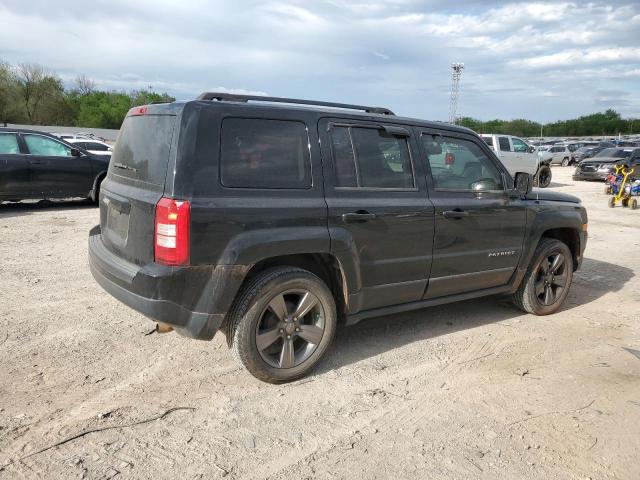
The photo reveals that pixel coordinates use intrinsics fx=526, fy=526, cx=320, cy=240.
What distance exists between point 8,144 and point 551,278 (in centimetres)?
979

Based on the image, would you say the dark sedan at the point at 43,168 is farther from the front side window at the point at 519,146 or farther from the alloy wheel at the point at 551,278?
the front side window at the point at 519,146

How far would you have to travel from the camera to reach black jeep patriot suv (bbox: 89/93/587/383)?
318 cm

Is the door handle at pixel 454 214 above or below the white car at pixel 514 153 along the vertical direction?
below

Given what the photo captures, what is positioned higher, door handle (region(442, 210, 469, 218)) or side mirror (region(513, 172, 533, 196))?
side mirror (region(513, 172, 533, 196))

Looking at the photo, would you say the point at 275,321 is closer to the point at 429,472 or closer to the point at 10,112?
the point at 429,472

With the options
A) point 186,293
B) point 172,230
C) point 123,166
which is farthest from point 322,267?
point 123,166

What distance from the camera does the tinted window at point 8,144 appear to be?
997cm

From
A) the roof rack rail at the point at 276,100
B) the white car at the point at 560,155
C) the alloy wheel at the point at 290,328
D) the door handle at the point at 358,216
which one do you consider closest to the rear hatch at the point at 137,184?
the roof rack rail at the point at 276,100

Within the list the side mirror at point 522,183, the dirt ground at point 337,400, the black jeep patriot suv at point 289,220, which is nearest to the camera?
the dirt ground at point 337,400

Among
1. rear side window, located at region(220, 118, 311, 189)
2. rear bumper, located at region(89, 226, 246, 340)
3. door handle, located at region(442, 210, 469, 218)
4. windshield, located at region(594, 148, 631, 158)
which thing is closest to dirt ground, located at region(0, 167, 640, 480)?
rear bumper, located at region(89, 226, 246, 340)

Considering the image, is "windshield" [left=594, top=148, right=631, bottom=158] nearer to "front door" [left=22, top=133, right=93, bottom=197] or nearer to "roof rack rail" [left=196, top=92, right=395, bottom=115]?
"front door" [left=22, top=133, right=93, bottom=197]

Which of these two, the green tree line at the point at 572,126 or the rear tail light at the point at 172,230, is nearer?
the rear tail light at the point at 172,230

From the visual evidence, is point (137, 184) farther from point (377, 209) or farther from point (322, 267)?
point (377, 209)

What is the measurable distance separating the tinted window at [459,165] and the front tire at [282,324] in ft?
4.76
